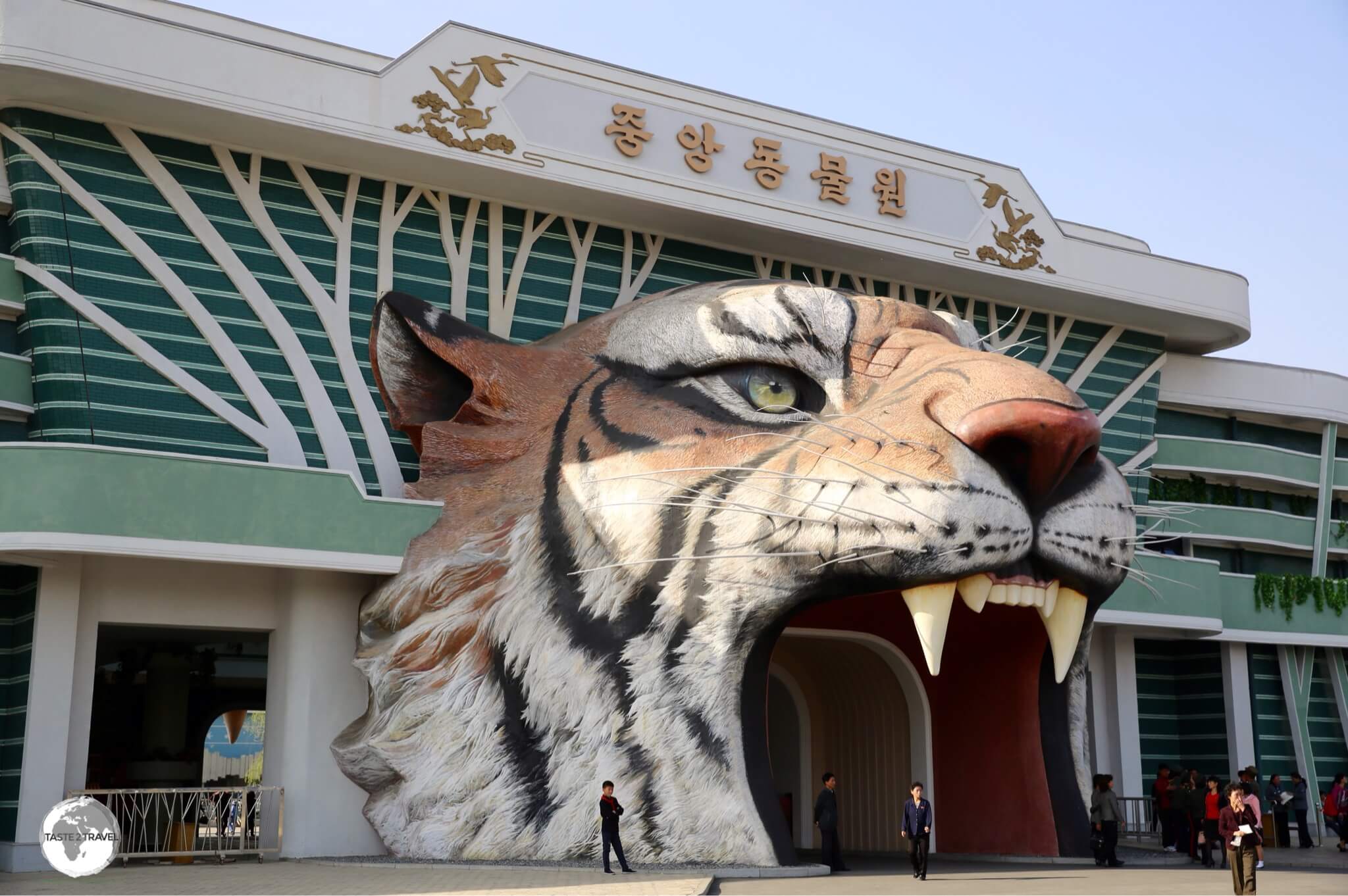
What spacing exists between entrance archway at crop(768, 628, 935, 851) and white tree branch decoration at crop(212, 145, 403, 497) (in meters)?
4.62

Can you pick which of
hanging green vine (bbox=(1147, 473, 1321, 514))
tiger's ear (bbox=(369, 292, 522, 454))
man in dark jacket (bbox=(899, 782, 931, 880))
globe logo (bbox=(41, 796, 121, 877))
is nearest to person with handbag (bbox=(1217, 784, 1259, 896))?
man in dark jacket (bbox=(899, 782, 931, 880))

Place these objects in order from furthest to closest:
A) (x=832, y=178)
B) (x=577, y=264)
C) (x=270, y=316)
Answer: (x=832, y=178)
(x=577, y=264)
(x=270, y=316)

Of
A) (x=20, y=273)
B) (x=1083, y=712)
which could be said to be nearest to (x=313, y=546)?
(x=20, y=273)

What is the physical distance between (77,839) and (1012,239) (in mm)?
13010

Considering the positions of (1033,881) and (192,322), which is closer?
(1033,881)

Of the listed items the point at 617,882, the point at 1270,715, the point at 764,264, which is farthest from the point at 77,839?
the point at 1270,715

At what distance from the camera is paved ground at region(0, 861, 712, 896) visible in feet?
31.2

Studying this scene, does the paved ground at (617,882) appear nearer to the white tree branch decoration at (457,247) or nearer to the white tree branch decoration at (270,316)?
the white tree branch decoration at (270,316)

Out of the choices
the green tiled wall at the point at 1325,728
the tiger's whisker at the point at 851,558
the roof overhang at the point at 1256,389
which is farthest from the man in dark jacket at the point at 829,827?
the green tiled wall at the point at 1325,728

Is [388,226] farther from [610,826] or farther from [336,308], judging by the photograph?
[610,826]

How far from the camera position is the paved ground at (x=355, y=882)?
952 cm

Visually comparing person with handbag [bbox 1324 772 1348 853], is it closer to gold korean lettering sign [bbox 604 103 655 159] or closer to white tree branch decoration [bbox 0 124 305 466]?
gold korean lettering sign [bbox 604 103 655 159]

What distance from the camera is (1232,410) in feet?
69.9

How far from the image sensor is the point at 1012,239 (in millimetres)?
17844
